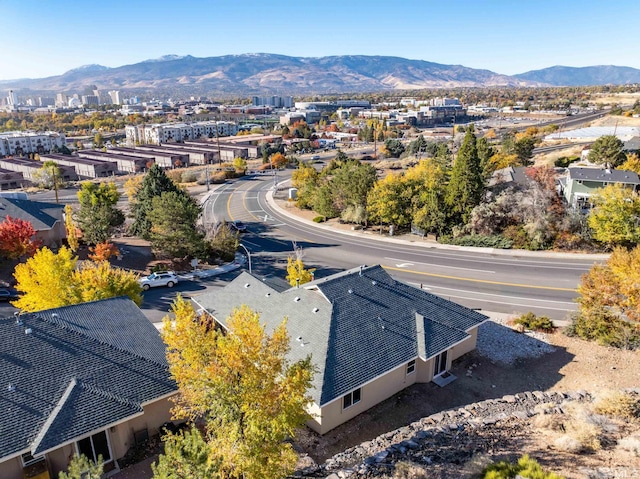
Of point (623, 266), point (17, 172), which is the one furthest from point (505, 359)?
point (17, 172)

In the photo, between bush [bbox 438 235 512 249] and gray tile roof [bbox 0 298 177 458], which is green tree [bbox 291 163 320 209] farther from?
gray tile roof [bbox 0 298 177 458]

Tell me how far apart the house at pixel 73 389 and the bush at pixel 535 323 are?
24.8 meters

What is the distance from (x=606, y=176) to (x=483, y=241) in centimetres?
1700

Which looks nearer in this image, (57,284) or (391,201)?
(57,284)

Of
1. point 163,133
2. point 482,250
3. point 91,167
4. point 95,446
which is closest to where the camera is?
point 95,446

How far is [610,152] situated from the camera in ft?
243

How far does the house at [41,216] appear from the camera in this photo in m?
46.8

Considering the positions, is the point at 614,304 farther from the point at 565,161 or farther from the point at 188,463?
the point at 565,161

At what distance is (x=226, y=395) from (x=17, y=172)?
5191 inches

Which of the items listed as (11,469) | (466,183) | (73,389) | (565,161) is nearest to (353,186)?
(466,183)

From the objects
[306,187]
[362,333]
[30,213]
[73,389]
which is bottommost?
[362,333]

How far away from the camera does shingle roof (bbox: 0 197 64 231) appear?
1837 inches

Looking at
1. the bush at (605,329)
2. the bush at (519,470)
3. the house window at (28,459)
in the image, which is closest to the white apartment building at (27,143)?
the house window at (28,459)

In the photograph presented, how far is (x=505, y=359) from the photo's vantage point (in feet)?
92.2
